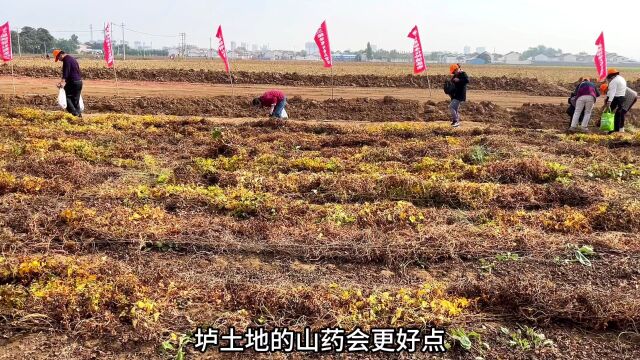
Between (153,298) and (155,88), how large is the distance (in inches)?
886

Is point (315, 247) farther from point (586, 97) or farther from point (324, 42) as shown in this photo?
point (324, 42)

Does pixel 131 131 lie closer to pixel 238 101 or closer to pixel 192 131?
pixel 192 131

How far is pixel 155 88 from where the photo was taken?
2428 centimetres

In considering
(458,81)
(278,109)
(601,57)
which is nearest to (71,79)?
(278,109)

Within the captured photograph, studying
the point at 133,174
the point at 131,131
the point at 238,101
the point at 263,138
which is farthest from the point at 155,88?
the point at 133,174

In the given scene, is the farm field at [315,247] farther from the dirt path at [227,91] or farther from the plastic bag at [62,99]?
the dirt path at [227,91]

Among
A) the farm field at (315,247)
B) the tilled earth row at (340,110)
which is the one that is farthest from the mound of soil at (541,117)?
the farm field at (315,247)

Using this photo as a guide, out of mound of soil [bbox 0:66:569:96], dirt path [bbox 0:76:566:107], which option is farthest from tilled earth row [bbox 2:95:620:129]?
mound of soil [bbox 0:66:569:96]

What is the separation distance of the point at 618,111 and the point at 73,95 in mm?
13630

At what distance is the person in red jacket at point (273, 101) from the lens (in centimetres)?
1171

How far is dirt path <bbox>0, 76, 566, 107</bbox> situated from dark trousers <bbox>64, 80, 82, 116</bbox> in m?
8.05

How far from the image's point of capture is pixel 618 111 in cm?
1205

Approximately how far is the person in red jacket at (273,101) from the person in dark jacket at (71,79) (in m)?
4.40

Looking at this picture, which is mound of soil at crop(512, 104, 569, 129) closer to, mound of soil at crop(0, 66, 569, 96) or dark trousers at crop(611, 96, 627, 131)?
dark trousers at crop(611, 96, 627, 131)
